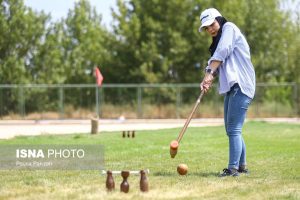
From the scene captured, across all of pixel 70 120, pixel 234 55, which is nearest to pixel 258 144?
pixel 234 55

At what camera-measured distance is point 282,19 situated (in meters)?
44.1

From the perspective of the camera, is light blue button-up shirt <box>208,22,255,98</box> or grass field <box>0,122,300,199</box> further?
light blue button-up shirt <box>208,22,255,98</box>

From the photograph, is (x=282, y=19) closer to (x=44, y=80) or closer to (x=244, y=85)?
(x=44, y=80)

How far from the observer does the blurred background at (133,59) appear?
116 feet

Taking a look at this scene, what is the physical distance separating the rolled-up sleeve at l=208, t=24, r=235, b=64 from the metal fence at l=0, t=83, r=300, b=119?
26560 millimetres

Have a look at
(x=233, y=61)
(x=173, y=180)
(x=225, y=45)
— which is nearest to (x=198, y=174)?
(x=173, y=180)

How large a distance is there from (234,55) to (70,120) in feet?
86.1

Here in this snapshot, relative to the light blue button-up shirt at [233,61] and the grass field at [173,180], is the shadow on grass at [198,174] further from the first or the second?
the light blue button-up shirt at [233,61]

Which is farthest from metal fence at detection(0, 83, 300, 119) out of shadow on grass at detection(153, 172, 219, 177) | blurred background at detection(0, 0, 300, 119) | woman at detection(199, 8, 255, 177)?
woman at detection(199, 8, 255, 177)

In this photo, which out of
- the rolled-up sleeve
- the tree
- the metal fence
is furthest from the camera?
the tree

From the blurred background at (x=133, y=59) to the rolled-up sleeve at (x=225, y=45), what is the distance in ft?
77.1

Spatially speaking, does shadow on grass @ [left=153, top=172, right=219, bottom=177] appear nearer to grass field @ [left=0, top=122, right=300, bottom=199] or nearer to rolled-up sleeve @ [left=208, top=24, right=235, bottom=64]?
grass field @ [left=0, top=122, right=300, bottom=199]

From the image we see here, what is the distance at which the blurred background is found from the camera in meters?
Result: 35.2

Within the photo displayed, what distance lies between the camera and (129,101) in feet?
117
